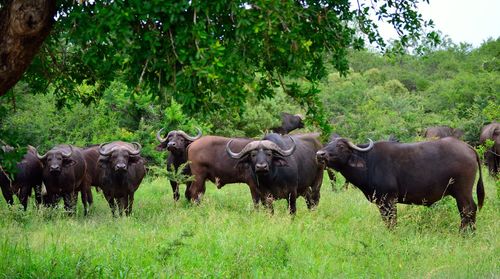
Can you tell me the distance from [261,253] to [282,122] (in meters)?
18.9

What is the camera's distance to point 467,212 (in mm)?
9633

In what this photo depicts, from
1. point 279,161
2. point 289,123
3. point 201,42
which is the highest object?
point 201,42

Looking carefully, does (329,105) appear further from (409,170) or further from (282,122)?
(409,170)

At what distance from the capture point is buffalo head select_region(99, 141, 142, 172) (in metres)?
11.6

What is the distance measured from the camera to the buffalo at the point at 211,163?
13.3 meters

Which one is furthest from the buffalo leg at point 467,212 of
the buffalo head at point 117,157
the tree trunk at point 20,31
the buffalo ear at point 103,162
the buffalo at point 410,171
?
the tree trunk at point 20,31

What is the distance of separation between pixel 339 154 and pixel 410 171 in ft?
3.82

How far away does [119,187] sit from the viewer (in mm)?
11891

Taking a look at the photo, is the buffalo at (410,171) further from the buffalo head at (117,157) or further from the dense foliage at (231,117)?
the buffalo head at (117,157)

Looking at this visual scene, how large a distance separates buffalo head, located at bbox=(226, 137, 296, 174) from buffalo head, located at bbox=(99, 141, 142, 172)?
2.10 metres

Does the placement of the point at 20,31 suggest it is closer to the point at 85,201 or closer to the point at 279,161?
the point at 279,161

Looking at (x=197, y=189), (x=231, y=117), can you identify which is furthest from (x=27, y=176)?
(x=231, y=117)

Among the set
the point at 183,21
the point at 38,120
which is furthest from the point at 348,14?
the point at 38,120

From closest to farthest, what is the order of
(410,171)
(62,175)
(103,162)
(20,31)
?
(20,31)
(410,171)
(103,162)
(62,175)
